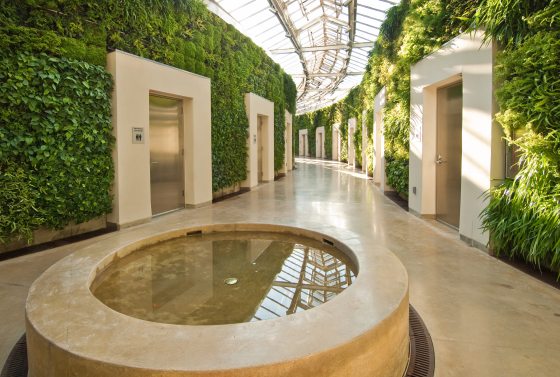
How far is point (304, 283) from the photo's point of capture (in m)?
2.87

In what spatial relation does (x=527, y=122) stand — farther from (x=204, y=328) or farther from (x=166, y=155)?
(x=166, y=155)

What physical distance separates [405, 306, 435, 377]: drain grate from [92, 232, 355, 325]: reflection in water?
552mm

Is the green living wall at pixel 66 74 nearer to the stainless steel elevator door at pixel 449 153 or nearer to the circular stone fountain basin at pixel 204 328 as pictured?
the circular stone fountain basin at pixel 204 328

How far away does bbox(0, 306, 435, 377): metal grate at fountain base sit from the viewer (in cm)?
201

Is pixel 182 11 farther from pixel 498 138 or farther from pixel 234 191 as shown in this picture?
pixel 498 138

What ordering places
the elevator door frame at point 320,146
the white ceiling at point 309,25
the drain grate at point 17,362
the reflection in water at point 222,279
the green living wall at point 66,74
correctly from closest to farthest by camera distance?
the drain grate at point 17,362 → the reflection in water at point 222,279 → the green living wall at point 66,74 → the white ceiling at point 309,25 → the elevator door frame at point 320,146

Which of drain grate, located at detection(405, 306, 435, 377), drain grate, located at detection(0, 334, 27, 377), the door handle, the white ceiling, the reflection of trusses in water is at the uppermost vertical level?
the white ceiling

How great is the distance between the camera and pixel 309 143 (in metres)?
29.9

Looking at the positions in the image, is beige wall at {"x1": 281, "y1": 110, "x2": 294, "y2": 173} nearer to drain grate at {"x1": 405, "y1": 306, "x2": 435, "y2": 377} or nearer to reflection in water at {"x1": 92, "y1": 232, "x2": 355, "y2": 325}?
reflection in water at {"x1": 92, "y1": 232, "x2": 355, "y2": 325}

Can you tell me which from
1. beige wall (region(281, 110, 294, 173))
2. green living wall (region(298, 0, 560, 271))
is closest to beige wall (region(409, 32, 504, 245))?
green living wall (region(298, 0, 560, 271))

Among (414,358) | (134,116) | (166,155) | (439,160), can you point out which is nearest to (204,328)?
(414,358)

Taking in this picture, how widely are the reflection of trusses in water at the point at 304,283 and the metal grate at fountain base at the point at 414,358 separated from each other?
594 millimetres

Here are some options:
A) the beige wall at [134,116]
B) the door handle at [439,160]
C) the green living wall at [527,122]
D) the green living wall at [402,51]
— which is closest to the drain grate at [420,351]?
the green living wall at [527,122]

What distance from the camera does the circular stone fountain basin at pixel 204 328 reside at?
1445mm
